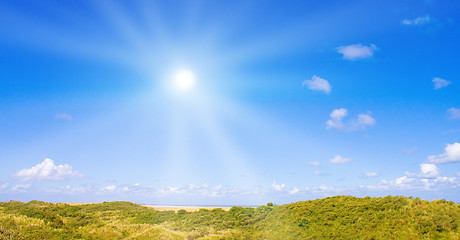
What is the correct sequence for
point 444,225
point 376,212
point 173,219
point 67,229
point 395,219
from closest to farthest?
point 444,225 < point 395,219 < point 376,212 < point 67,229 < point 173,219

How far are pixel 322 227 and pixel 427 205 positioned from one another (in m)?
11.5

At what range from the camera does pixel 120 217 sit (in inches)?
1657

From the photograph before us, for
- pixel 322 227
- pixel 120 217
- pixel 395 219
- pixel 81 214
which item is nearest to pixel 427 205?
pixel 395 219

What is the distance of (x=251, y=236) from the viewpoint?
31.7m

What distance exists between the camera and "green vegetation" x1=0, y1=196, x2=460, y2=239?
88.5 ft

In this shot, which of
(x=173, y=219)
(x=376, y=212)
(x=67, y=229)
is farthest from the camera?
(x=173, y=219)

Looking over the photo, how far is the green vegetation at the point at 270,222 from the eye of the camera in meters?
27.0

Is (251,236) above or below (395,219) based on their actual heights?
below

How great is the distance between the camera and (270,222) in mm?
35312

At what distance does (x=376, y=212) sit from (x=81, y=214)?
42.5 meters

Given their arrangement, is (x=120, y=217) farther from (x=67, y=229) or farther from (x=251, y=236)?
(x=251, y=236)

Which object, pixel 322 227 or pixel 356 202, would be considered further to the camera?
pixel 356 202

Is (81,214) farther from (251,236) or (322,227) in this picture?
(322,227)

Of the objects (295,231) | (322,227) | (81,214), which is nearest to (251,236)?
(295,231)
